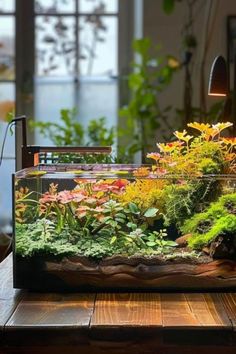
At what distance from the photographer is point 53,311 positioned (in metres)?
1.45

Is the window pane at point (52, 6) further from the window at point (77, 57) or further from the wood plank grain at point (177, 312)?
the wood plank grain at point (177, 312)

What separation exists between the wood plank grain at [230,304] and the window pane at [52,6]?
2.48 metres

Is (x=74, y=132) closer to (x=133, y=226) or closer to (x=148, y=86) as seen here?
(x=148, y=86)

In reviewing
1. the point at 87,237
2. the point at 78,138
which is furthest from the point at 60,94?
the point at 87,237

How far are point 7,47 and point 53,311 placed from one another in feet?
7.94

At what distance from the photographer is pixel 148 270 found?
1.57 metres

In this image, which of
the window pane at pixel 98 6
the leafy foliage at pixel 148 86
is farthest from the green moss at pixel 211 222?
the window pane at pixel 98 6

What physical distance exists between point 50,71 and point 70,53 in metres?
0.16

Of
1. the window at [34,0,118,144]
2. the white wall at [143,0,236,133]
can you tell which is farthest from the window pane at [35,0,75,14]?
the white wall at [143,0,236,133]

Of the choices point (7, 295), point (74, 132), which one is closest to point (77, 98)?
point (74, 132)

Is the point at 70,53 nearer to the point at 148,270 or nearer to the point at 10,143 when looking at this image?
the point at 10,143

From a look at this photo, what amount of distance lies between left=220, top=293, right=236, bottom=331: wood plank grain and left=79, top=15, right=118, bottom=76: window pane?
7.45 ft

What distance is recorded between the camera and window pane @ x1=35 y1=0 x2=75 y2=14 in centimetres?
360

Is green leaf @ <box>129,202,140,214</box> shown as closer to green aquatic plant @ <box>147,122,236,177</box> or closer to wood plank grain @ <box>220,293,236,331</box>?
green aquatic plant @ <box>147,122,236,177</box>
